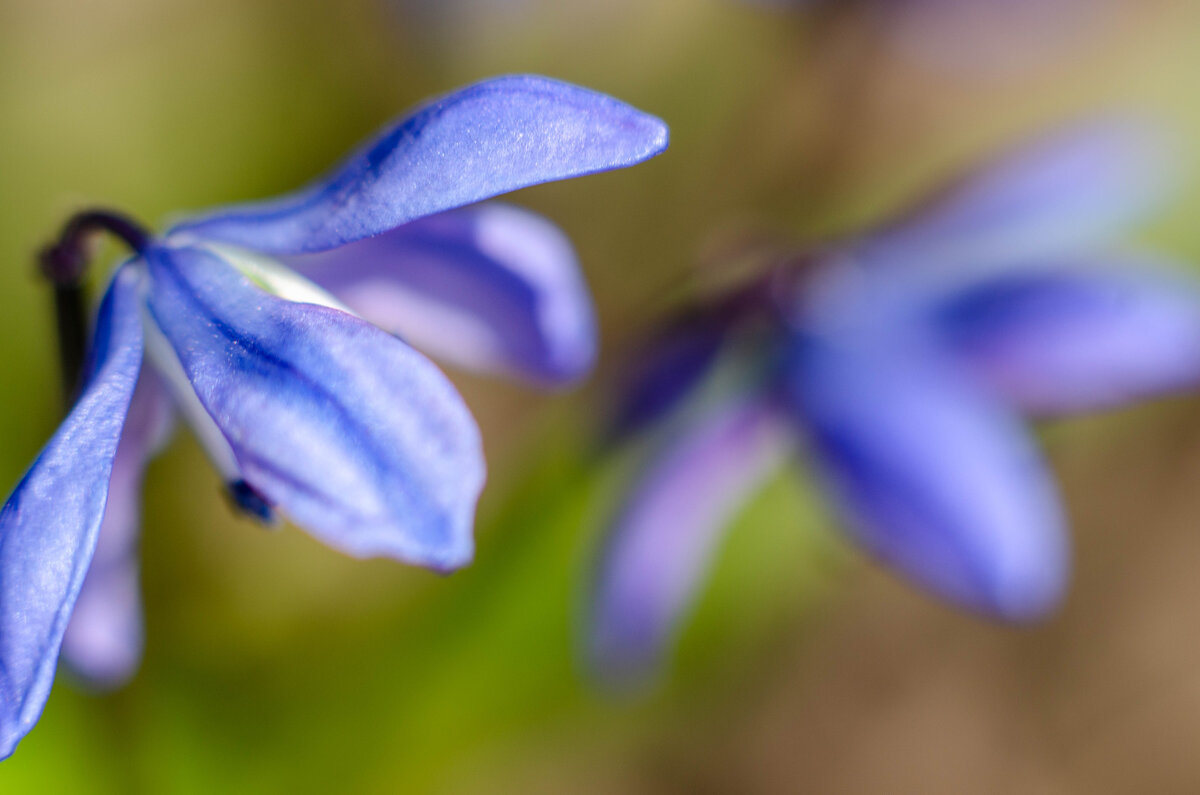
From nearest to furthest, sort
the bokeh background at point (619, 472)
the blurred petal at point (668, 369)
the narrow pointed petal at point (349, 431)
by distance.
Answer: the narrow pointed petal at point (349, 431) → the blurred petal at point (668, 369) → the bokeh background at point (619, 472)

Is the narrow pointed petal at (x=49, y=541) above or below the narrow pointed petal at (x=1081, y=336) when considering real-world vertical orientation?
above

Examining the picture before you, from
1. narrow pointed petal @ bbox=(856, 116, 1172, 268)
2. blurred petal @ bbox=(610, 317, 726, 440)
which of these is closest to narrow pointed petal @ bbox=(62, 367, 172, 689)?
blurred petal @ bbox=(610, 317, 726, 440)

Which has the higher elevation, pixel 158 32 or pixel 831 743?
pixel 158 32

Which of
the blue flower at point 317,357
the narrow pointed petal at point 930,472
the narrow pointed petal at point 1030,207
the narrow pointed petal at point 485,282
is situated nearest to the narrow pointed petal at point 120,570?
the blue flower at point 317,357

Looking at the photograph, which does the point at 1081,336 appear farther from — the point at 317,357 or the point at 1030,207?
the point at 317,357

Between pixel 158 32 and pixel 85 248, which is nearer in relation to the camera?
pixel 85 248

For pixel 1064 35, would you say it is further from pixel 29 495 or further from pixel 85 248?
pixel 29 495

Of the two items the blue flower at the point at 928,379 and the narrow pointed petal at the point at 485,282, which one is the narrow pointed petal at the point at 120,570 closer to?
the narrow pointed petal at the point at 485,282

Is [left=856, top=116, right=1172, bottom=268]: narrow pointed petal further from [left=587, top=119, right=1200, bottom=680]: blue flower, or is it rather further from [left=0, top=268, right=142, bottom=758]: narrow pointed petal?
[left=0, top=268, right=142, bottom=758]: narrow pointed petal

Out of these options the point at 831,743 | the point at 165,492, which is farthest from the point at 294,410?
the point at 831,743
